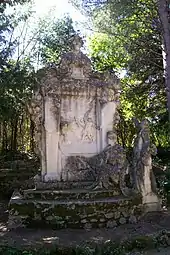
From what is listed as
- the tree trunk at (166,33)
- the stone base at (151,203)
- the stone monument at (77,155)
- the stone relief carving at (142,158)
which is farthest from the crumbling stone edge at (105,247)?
the tree trunk at (166,33)

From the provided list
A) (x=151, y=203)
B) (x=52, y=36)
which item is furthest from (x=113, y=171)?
(x=52, y=36)

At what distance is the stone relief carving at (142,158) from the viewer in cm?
848

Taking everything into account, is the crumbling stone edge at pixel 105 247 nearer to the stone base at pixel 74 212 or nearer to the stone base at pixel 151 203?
the stone base at pixel 74 212

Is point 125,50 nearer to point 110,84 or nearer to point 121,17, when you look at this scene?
point 121,17

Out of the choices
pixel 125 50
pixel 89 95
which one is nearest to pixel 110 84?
pixel 89 95

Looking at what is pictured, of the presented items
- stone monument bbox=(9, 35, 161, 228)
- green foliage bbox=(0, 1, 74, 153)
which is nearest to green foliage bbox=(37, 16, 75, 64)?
green foliage bbox=(0, 1, 74, 153)

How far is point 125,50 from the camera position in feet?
49.8

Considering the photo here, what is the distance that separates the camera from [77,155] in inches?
361

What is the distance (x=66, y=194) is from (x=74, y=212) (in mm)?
582

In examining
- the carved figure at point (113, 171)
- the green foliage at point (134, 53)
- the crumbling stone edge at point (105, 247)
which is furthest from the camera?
the green foliage at point (134, 53)

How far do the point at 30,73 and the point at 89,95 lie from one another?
5.35m

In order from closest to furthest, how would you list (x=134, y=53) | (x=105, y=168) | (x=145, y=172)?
(x=105, y=168)
(x=145, y=172)
(x=134, y=53)

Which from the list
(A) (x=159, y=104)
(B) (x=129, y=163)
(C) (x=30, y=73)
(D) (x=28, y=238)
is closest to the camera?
(D) (x=28, y=238)

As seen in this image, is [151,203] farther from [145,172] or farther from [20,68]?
[20,68]
